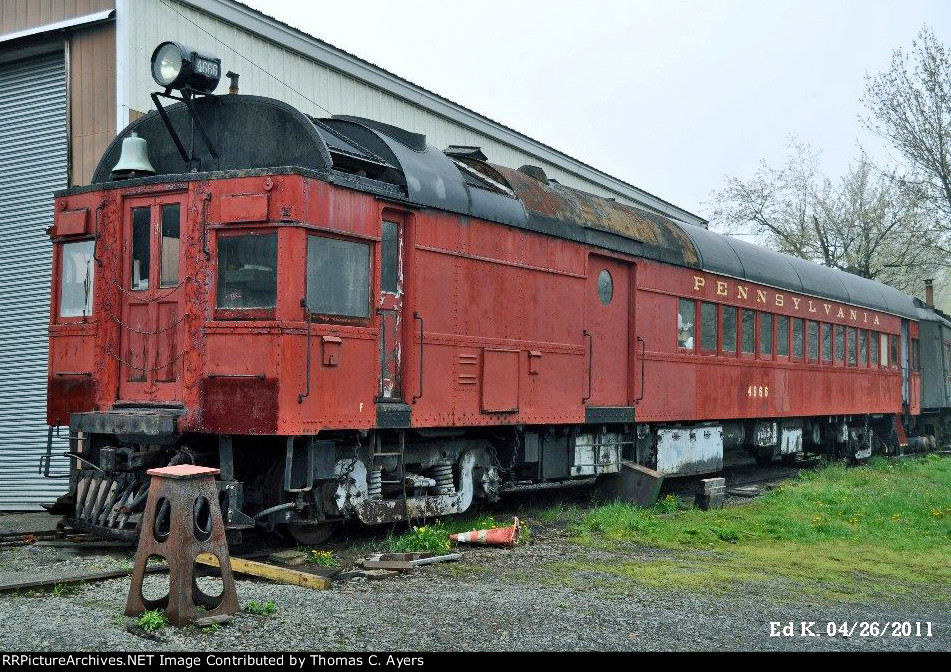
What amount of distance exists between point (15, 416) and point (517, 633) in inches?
417

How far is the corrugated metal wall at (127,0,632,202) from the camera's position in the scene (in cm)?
1272

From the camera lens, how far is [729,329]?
51.4 ft

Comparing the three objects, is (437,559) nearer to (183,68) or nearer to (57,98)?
(183,68)

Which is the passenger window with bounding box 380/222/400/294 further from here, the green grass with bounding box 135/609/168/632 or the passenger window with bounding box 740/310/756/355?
the passenger window with bounding box 740/310/756/355

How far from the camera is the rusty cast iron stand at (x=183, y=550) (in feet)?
19.2

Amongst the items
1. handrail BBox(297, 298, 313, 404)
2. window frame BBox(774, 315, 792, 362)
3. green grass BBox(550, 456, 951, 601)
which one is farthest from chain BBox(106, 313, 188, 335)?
window frame BBox(774, 315, 792, 362)

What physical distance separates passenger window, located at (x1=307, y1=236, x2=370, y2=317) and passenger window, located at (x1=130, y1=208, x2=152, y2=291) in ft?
5.27

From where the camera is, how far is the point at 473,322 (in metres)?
10.3

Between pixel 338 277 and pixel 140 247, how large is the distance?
1.86 metres

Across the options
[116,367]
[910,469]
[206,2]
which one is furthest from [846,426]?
[116,367]

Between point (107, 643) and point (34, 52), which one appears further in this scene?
point (34, 52)

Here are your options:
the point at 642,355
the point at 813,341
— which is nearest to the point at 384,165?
the point at 642,355

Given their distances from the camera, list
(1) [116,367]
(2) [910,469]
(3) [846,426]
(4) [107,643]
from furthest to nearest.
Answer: (3) [846,426], (2) [910,469], (1) [116,367], (4) [107,643]
